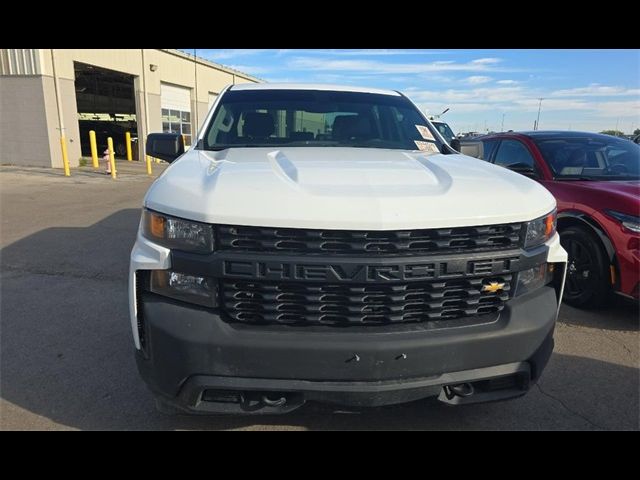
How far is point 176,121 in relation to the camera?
23750mm

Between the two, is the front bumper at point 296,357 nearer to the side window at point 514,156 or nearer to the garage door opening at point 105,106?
the side window at point 514,156

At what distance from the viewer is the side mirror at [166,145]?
3506 mm

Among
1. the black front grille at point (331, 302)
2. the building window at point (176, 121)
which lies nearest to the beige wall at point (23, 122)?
the building window at point (176, 121)

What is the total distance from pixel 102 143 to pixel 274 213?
82.6 feet

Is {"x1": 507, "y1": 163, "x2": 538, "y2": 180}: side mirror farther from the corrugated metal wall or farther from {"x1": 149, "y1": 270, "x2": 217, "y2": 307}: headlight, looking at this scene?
the corrugated metal wall

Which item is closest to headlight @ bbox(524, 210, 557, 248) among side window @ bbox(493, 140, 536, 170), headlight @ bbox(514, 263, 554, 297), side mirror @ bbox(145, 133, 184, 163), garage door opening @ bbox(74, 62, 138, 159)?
headlight @ bbox(514, 263, 554, 297)

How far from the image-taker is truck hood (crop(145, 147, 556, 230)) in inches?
75.7

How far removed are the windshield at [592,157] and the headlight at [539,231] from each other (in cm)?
292

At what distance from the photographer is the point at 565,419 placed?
2.69 meters

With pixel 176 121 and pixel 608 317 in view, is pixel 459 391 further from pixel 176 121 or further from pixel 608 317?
pixel 176 121

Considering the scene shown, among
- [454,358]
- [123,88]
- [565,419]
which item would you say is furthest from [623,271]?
[123,88]
